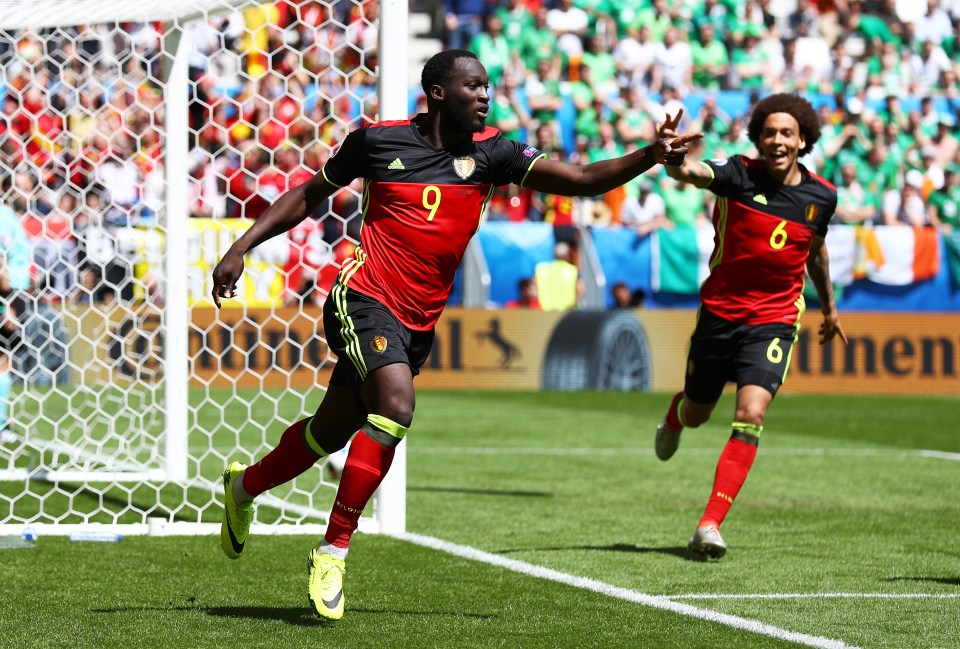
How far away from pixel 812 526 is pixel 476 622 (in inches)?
129

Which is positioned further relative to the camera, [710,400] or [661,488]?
[661,488]

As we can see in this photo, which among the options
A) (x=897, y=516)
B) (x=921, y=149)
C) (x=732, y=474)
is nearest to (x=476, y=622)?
(x=732, y=474)

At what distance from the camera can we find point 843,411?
16266 millimetres

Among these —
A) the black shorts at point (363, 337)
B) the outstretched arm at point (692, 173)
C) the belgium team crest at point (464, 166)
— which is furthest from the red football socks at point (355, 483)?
the outstretched arm at point (692, 173)

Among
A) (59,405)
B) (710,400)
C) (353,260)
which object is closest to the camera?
(353,260)

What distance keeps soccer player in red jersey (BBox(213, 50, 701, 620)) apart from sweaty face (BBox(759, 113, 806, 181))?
2046 millimetres

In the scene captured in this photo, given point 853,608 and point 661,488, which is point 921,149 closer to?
point 661,488

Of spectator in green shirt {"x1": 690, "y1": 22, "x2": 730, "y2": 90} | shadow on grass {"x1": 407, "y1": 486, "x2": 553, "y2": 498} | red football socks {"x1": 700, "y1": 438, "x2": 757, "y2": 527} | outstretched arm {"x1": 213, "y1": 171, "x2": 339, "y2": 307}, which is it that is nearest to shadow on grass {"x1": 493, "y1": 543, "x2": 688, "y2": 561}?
red football socks {"x1": 700, "y1": 438, "x2": 757, "y2": 527}

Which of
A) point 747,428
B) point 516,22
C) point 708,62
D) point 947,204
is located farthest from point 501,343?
point 747,428

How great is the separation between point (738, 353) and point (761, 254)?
18.9 inches

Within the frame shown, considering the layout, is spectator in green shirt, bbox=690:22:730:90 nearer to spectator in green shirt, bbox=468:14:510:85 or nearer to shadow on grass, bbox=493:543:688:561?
spectator in green shirt, bbox=468:14:510:85

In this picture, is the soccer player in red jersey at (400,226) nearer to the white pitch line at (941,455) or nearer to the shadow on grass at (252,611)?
the shadow on grass at (252,611)

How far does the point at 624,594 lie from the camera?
5668 mm

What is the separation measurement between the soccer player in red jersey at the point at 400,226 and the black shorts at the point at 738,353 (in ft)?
A: 6.93
